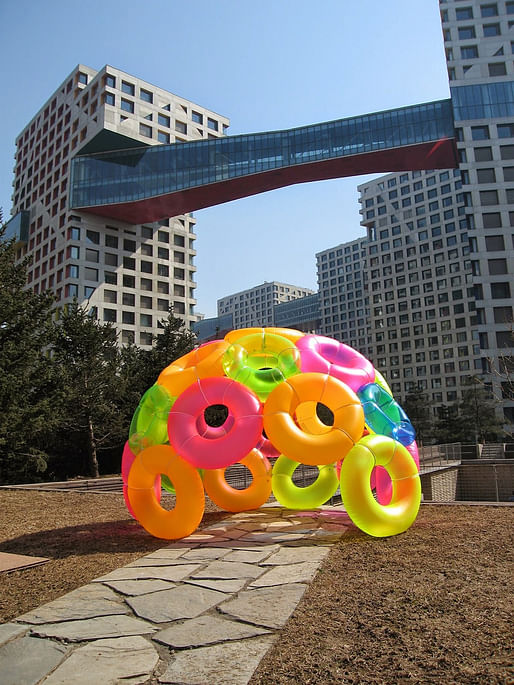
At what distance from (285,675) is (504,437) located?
57398 mm

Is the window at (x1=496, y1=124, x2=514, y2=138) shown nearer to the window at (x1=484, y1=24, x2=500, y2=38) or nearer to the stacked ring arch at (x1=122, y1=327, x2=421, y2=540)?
the window at (x1=484, y1=24, x2=500, y2=38)

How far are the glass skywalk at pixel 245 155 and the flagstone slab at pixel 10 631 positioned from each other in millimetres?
57143

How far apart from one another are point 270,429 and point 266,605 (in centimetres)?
352

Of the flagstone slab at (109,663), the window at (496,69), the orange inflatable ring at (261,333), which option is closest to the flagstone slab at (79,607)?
the flagstone slab at (109,663)

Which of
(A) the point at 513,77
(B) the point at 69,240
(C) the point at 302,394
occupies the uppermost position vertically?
(A) the point at 513,77

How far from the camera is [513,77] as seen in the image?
5819 cm

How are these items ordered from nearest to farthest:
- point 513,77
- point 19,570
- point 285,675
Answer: point 285,675 → point 19,570 → point 513,77

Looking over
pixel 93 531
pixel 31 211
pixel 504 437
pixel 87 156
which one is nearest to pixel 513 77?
pixel 504 437

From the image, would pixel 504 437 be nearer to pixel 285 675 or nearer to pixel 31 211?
pixel 285 675

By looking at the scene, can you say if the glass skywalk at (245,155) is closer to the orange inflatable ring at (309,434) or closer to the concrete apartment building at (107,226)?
the concrete apartment building at (107,226)

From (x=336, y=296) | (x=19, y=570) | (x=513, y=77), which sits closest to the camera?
(x=19, y=570)

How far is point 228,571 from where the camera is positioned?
6070mm

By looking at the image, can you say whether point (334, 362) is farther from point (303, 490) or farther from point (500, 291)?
point (500, 291)

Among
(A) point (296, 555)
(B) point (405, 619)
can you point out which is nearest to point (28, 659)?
(B) point (405, 619)
